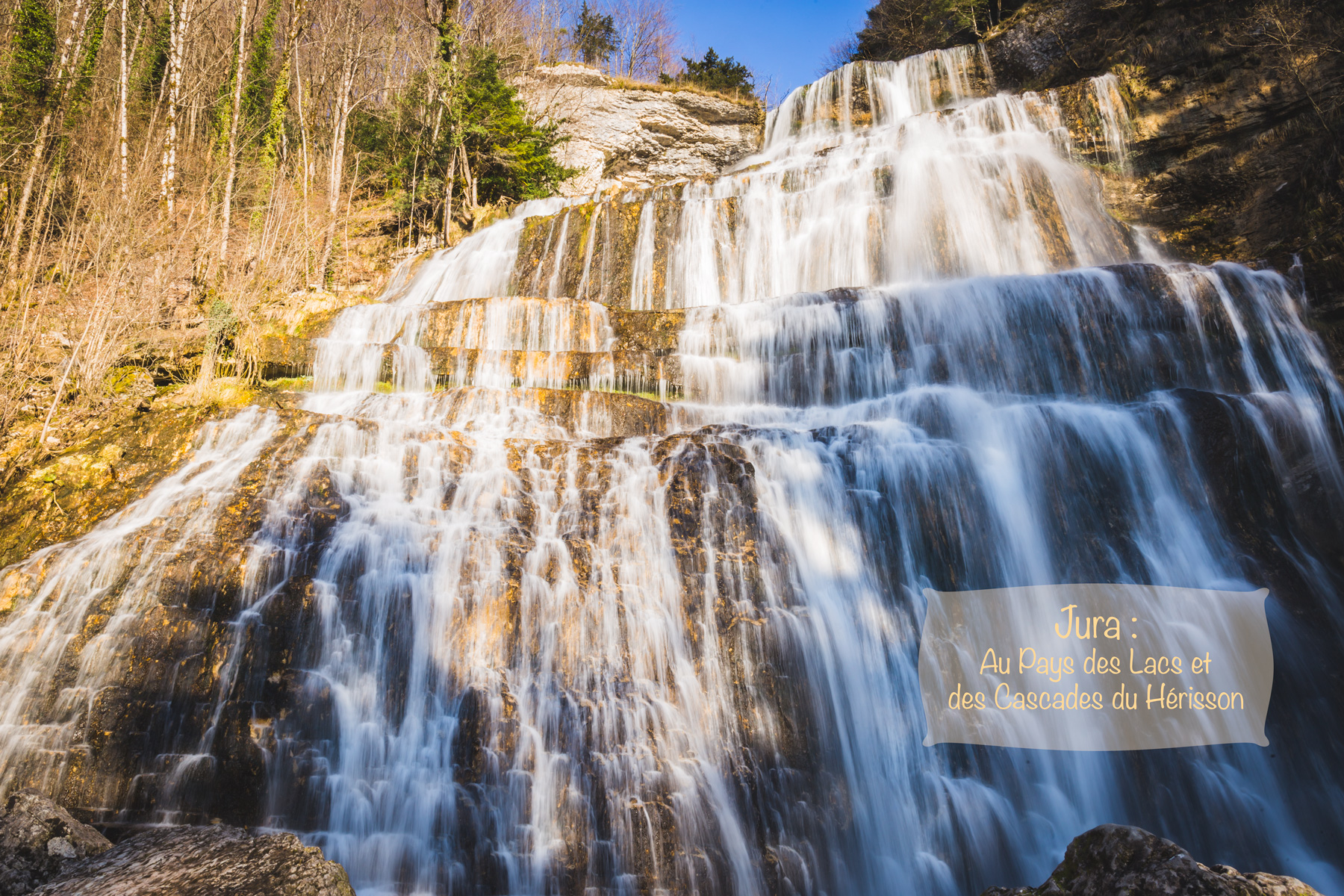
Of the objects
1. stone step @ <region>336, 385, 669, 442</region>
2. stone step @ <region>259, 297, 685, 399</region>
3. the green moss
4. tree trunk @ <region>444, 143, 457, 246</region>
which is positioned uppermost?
tree trunk @ <region>444, 143, 457, 246</region>

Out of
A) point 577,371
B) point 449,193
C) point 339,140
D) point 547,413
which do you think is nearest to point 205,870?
point 547,413

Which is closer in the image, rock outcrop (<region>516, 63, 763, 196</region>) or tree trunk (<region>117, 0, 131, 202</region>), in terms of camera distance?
tree trunk (<region>117, 0, 131, 202</region>)

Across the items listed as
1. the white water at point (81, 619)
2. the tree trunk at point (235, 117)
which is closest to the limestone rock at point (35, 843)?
the white water at point (81, 619)

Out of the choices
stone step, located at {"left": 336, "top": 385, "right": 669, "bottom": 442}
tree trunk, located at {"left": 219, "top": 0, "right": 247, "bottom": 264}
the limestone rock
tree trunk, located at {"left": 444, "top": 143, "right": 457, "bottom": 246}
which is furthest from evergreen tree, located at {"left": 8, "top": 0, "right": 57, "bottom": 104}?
the limestone rock

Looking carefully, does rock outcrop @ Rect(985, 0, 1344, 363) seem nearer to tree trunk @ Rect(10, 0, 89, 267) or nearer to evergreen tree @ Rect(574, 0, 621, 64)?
tree trunk @ Rect(10, 0, 89, 267)

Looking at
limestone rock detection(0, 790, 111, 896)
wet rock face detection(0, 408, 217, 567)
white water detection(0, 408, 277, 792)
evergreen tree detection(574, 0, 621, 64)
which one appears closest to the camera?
limestone rock detection(0, 790, 111, 896)

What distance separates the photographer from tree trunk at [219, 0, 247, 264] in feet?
44.4

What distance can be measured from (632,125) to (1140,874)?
81.1ft

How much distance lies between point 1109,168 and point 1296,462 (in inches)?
328

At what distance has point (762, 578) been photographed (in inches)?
202

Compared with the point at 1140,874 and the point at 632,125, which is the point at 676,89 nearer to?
the point at 632,125

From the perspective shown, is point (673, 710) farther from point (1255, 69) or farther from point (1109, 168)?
point (1255, 69)

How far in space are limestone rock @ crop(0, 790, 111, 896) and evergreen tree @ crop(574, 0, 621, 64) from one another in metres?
34.6

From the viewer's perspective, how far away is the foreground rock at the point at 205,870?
236 cm
